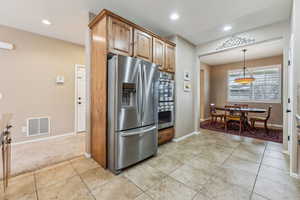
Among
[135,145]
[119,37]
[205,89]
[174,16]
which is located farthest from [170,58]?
[205,89]

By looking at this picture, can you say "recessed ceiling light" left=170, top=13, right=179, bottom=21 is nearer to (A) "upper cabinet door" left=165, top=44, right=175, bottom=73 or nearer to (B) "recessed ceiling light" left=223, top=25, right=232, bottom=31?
(A) "upper cabinet door" left=165, top=44, right=175, bottom=73

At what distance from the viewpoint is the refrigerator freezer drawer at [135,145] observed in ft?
6.28

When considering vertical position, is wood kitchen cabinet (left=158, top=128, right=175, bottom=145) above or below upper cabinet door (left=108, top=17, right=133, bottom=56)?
below

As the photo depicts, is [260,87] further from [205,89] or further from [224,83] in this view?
[205,89]

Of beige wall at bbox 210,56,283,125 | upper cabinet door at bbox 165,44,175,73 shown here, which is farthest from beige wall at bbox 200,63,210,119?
upper cabinet door at bbox 165,44,175,73

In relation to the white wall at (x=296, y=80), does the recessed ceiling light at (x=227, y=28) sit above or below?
above

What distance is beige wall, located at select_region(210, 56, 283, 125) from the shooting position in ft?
16.4

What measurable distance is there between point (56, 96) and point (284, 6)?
17.5 feet

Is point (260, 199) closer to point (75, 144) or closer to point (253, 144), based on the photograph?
point (253, 144)

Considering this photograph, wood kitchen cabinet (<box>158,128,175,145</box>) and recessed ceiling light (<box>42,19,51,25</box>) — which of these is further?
wood kitchen cabinet (<box>158,128,175,145</box>)

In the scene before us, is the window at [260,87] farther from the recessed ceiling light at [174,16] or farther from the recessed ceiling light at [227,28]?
the recessed ceiling light at [174,16]

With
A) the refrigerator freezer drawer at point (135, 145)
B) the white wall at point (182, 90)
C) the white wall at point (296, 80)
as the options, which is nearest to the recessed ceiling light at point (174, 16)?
the white wall at point (182, 90)

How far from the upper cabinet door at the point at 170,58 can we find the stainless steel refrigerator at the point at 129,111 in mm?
854

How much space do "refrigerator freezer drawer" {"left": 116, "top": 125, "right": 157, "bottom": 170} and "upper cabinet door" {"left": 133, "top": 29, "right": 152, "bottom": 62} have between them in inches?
55.5
